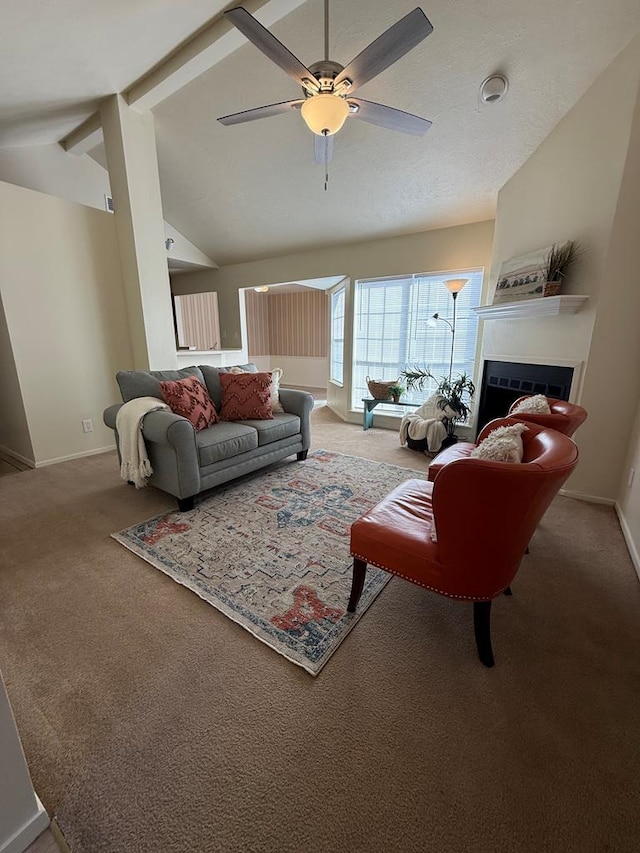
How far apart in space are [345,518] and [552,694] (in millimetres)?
1393

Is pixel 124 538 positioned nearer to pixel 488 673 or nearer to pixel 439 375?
pixel 488 673

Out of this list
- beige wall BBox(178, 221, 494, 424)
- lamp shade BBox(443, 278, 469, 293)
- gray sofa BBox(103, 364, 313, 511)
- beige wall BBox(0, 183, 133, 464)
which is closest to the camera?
gray sofa BBox(103, 364, 313, 511)

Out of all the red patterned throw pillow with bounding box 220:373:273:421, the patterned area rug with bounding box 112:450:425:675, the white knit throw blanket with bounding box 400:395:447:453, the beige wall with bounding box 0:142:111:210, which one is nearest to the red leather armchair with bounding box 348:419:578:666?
the patterned area rug with bounding box 112:450:425:675

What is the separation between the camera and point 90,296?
3611 millimetres

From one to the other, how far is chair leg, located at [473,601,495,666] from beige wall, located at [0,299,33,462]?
4007 mm

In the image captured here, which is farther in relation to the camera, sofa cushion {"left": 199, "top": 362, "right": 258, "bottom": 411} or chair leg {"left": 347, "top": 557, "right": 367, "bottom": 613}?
sofa cushion {"left": 199, "top": 362, "right": 258, "bottom": 411}

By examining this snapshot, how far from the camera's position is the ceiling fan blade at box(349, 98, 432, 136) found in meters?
1.94

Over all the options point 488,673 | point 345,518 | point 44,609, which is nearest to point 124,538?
point 44,609

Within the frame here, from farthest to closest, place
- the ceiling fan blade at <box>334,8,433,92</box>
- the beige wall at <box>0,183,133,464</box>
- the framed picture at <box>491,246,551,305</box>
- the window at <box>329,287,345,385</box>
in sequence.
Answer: the window at <box>329,287,345,385</box>
the beige wall at <box>0,183,133,464</box>
the framed picture at <box>491,246,551,305</box>
the ceiling fan blade at <box>334,8,433,92</box>

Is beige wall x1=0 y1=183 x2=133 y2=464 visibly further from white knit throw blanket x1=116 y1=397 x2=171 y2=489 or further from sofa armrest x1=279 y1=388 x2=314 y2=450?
sofa armrest x1=279 y1=388 x2=314 y2=450

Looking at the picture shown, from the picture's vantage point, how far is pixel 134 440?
100 inches

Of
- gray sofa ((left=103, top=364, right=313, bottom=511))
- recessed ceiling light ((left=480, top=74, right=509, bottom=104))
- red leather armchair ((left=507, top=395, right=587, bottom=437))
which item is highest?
recessed ceiling light ((left=480, top=74, right=509, bottom=104))

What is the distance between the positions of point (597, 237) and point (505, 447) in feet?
7.06

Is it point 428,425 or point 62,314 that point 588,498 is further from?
point 62,314
